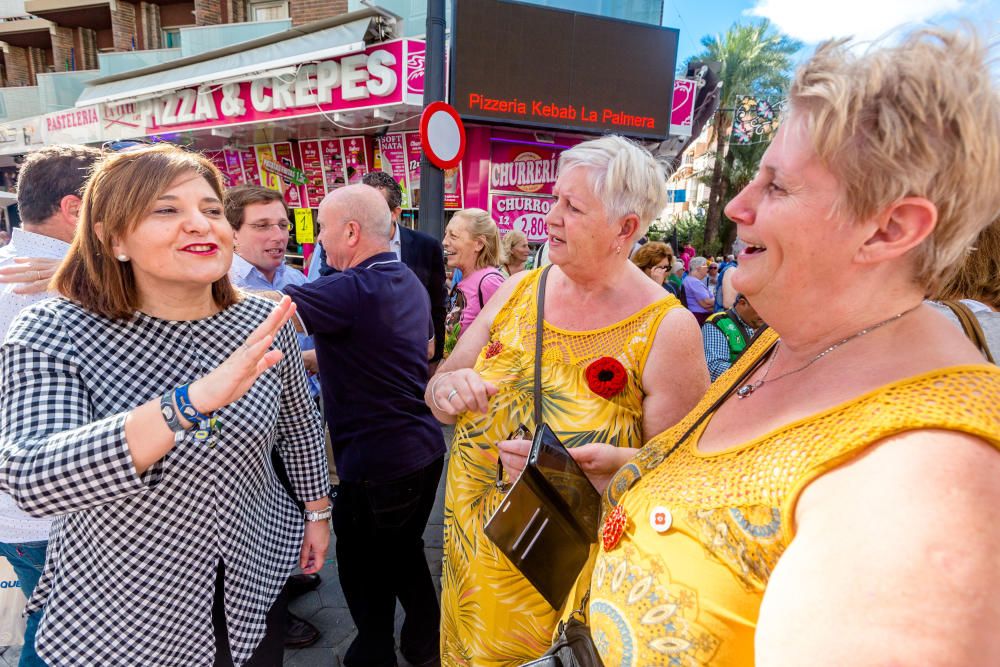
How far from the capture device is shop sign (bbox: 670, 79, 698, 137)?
959 cm

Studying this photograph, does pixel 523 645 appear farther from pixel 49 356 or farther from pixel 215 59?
pixel 215 59

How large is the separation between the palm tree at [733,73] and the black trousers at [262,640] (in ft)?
79.2

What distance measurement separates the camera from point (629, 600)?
0.95 m

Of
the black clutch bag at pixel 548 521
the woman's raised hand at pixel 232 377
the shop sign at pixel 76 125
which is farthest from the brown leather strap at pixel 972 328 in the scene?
the shop sign at pixel 76 125

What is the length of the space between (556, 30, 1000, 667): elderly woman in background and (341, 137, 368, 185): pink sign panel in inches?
396

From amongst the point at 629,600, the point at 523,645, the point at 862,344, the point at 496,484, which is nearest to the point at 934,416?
the point at 862,344

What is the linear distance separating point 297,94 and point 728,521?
9694 mm

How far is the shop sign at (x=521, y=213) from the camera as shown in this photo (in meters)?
9.66

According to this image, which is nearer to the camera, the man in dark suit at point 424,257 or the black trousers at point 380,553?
the black trousers at point 380,553

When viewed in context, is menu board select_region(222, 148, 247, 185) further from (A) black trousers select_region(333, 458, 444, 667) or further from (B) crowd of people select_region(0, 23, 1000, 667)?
(A) black trousers select_region(333, 458, 444, 667)

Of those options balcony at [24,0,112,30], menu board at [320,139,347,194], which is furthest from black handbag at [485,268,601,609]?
balcony at [24,0,112,30]

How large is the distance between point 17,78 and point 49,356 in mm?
24836

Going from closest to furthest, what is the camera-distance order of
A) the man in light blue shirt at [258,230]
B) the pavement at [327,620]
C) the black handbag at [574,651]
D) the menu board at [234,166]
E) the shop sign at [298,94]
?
the black handbag at [574,651] → the pavement at [327,620] → the man in light blue shirt at [258,230] → the shop sign at [298,94] → the menu board at [234,166]

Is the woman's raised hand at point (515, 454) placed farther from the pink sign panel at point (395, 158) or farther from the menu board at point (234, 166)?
the menu board at point (234, 166)
